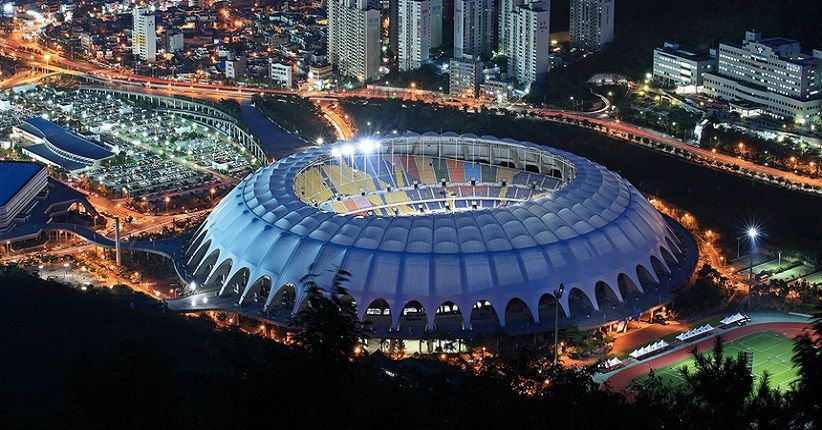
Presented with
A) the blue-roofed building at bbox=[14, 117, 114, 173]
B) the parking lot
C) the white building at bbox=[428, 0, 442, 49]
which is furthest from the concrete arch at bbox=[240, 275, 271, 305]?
the white building at bbox=[428, 0, 442, 49]

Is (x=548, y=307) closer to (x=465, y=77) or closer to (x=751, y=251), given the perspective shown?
(x=751, y=251)

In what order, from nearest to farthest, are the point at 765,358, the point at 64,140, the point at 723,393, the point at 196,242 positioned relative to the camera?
the point at 723,393, the point at 765,358, the point at 196,242, the point at 64,140

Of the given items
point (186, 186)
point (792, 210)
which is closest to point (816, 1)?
point (792, 210)

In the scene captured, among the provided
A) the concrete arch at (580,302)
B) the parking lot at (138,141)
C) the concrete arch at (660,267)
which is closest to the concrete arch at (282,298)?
the concrete arch at (580,302)

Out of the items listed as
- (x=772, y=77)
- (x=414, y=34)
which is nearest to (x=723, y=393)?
(x=772, y=77)

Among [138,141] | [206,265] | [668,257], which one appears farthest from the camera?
[138,141]
